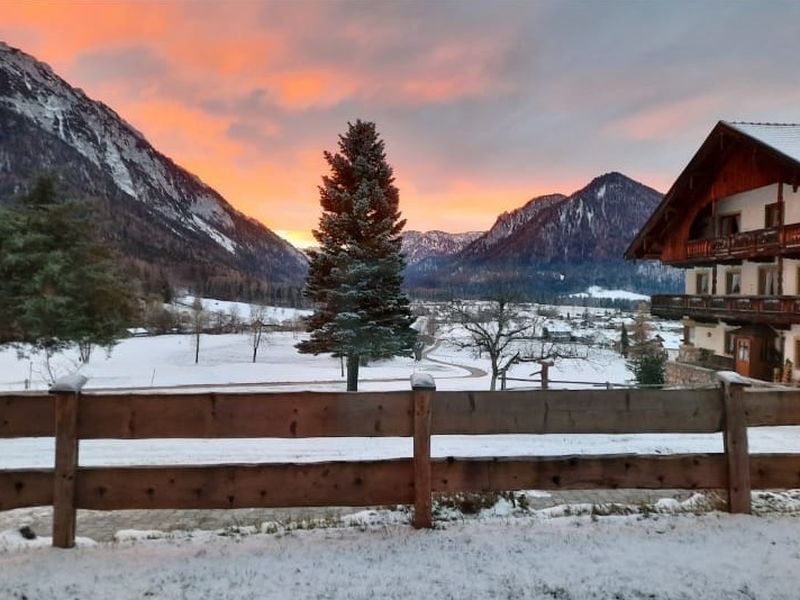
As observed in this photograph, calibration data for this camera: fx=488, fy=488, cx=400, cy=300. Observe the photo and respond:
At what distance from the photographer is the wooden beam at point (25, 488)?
346cm

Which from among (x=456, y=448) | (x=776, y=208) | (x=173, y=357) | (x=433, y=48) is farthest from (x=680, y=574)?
(x=173, y=357)

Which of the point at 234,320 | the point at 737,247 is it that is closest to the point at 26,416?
the point at 737,247

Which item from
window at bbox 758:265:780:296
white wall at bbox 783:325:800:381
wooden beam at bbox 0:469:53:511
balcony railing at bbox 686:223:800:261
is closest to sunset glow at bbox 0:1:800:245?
balcony railing at bbox 686:223:800:261

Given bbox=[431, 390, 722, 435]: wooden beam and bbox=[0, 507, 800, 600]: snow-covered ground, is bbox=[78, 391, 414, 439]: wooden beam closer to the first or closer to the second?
bbox=[431, 390, 722, 435]: wooden beam

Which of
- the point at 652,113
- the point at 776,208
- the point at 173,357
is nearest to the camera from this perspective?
the point at 776,208

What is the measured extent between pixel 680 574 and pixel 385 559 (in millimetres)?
1865

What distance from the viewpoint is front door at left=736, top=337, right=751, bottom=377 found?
1991 centimetres

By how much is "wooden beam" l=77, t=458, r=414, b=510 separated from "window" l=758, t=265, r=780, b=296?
70.3 feet

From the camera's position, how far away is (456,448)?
34.6 feet

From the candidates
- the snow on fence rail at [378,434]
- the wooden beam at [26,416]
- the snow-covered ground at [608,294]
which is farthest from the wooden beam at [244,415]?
the snow-covered ground at [608,294]

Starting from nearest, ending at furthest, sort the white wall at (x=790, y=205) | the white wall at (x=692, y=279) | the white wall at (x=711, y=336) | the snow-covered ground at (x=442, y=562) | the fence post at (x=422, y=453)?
1. the snow-covered ground at (x=442, y=562)
2. the fence post at (x=422, y=453)
3. the white wall at (x=790, y=205)
4. the white wall at (x=711, y=336)
5. the white wall at (x=692, y=279)

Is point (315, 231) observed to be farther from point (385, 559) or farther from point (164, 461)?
point (385, 559)

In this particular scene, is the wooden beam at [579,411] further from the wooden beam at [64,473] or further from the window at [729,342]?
the window at [729,342]

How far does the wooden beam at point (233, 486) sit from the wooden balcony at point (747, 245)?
63.1 feet
